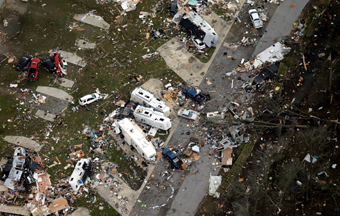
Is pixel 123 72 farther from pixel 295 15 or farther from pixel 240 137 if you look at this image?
pixel 295 15

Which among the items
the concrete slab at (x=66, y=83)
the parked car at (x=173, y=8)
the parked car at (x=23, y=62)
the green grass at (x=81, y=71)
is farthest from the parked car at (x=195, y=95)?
the parked car at (x=23, y=62)

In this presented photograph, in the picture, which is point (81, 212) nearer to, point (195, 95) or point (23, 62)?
point (195, 95)

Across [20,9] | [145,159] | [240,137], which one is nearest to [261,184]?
[240,137]

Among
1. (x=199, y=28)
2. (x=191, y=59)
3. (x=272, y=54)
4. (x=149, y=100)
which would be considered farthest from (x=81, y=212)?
(x=272, y=54)

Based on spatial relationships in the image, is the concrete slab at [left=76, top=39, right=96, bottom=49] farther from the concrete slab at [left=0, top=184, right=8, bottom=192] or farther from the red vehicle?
the concrete slab at [left=0, top=184, right=8, bottom=192]

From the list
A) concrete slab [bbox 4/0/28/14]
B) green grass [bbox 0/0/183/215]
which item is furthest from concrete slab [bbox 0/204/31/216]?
concrete slab [bbox 4/0/28/14]

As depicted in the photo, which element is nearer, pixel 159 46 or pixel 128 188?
pixel 128 188
